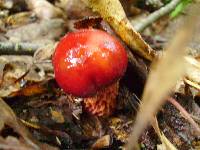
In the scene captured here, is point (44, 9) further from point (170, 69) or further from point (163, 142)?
point (170, 69)

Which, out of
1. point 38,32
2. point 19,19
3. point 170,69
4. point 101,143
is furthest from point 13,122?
point 19,19

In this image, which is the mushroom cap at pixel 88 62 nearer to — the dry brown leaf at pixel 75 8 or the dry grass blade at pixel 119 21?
the dry grass blade at pixel 119 21

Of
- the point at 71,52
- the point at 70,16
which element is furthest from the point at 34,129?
the point at 70,16

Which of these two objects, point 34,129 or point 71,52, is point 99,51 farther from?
point 34,129

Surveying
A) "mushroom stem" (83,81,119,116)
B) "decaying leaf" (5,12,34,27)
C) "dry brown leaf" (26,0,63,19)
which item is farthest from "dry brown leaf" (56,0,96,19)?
"mushroom stem" (83,81,119,116)

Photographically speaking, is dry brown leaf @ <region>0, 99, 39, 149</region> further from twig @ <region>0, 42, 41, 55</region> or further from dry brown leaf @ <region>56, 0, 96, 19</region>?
dry brown leaf @ <region>56, 0, 96, 19</region>

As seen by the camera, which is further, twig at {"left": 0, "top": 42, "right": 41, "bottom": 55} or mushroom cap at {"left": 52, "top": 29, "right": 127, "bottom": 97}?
twig at {"left": 0, "top": 42, "right": 41, "bottom": 55}
